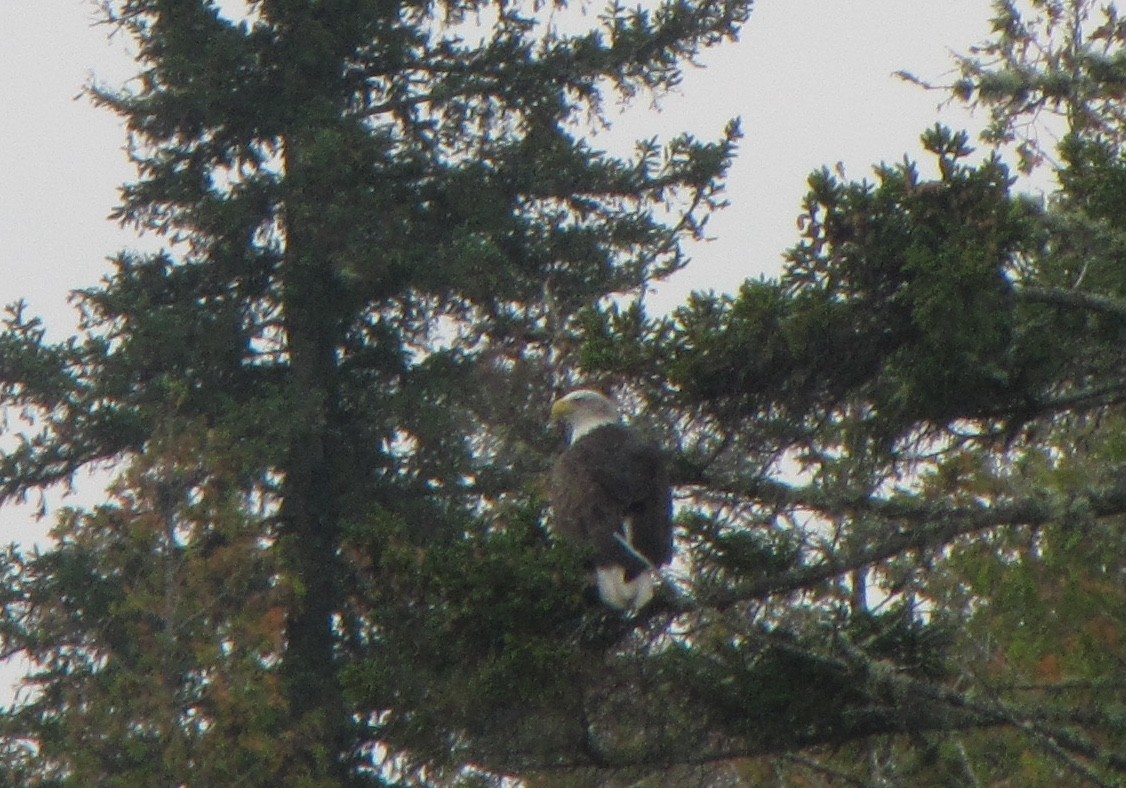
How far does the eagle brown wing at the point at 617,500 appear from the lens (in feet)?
25.6

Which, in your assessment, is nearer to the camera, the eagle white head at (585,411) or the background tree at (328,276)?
the eagle white head at (585,411)

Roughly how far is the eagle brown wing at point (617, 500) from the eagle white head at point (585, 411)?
70 centimetres

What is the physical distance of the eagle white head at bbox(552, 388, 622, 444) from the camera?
8977 millimetres

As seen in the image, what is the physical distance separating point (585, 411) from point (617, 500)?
1.37 m

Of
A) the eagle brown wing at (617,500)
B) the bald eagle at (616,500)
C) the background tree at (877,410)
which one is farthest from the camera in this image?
the eagle brown wing at (617,500)

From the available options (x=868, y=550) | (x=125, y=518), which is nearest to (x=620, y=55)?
(x=125, y=518)

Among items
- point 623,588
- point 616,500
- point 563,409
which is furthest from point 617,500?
point 563,409

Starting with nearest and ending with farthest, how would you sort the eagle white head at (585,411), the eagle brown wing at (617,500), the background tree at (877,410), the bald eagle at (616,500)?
the background tree at (877,410)
the bald eagle at (616,500)
the eagle brown wing at (617,500)
the eagle white head at (585,411)

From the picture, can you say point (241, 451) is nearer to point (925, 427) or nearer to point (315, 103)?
point (315, 103)

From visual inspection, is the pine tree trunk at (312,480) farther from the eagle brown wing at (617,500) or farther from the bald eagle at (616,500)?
the eagle brown wing at (617,500)

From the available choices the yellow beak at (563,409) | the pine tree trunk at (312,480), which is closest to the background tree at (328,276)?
the pine tree trunk at (312,480)

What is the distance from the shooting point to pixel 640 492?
26.1ft

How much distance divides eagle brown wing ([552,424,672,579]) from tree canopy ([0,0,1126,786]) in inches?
8.2

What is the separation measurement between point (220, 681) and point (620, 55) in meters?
8.69
